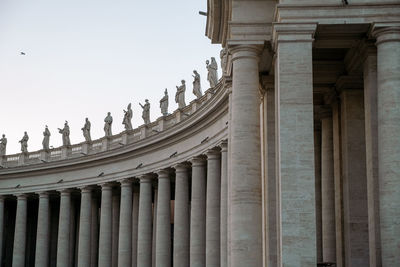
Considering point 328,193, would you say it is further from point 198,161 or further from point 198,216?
point 198,161

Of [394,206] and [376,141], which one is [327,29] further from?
[394,206]

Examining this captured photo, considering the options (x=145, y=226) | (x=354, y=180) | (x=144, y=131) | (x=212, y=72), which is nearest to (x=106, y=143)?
(x=144, y=131)

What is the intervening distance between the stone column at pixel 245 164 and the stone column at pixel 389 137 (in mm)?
10352

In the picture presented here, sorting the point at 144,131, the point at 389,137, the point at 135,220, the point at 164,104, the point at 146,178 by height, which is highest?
the point at 164,104

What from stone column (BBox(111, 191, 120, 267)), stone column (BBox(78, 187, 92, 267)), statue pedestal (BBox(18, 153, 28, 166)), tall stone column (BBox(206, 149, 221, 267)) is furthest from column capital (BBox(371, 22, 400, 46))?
statue pedestal (BBox(18, 153, 28, 166))

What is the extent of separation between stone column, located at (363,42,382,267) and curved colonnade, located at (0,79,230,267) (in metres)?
31.3

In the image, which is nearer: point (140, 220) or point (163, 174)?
point (163, 174)

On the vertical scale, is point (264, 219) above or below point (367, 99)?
below

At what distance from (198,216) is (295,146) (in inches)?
1994

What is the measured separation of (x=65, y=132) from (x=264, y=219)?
3614 inches

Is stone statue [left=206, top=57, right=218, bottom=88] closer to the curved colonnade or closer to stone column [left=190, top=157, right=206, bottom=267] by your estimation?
the curved colonnade

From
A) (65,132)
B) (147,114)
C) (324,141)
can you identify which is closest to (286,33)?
(324,141)

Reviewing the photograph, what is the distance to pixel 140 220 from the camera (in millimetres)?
122562

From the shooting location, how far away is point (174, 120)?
12044 centimetres
